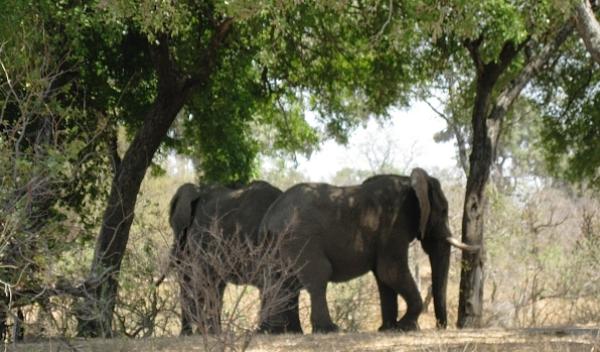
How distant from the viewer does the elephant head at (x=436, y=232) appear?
49.1 ft

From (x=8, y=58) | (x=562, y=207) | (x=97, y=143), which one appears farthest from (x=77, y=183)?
(x=562, y=207)

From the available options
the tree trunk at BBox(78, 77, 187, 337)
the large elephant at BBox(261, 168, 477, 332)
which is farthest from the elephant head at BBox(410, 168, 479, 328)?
the tree trunk at BBox(78, 77, 187, 337)

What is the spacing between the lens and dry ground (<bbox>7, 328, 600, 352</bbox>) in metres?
10.5

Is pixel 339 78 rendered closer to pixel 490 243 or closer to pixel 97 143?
pixel 97 143

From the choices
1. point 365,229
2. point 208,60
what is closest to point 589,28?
point 365,229

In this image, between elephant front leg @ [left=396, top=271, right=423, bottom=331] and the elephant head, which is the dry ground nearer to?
elephant front leg @ [left=396, top=271, right=423, bottom=331]

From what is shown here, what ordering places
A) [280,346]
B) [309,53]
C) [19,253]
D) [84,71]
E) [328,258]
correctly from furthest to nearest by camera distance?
1. [309,53]
2. [84,71]
3. [328,258]
4. [280,346]
5. [19,253]

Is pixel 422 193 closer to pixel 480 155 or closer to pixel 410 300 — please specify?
pixel 410 300

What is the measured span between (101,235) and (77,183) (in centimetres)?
143

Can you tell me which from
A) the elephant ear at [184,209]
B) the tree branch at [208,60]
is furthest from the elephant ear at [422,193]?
the elephant ear at [184,209]

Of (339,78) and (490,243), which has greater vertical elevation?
(339,78)

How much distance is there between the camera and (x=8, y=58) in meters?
11.6

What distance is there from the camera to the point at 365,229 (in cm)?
1507

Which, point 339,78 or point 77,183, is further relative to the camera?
point 339,78
